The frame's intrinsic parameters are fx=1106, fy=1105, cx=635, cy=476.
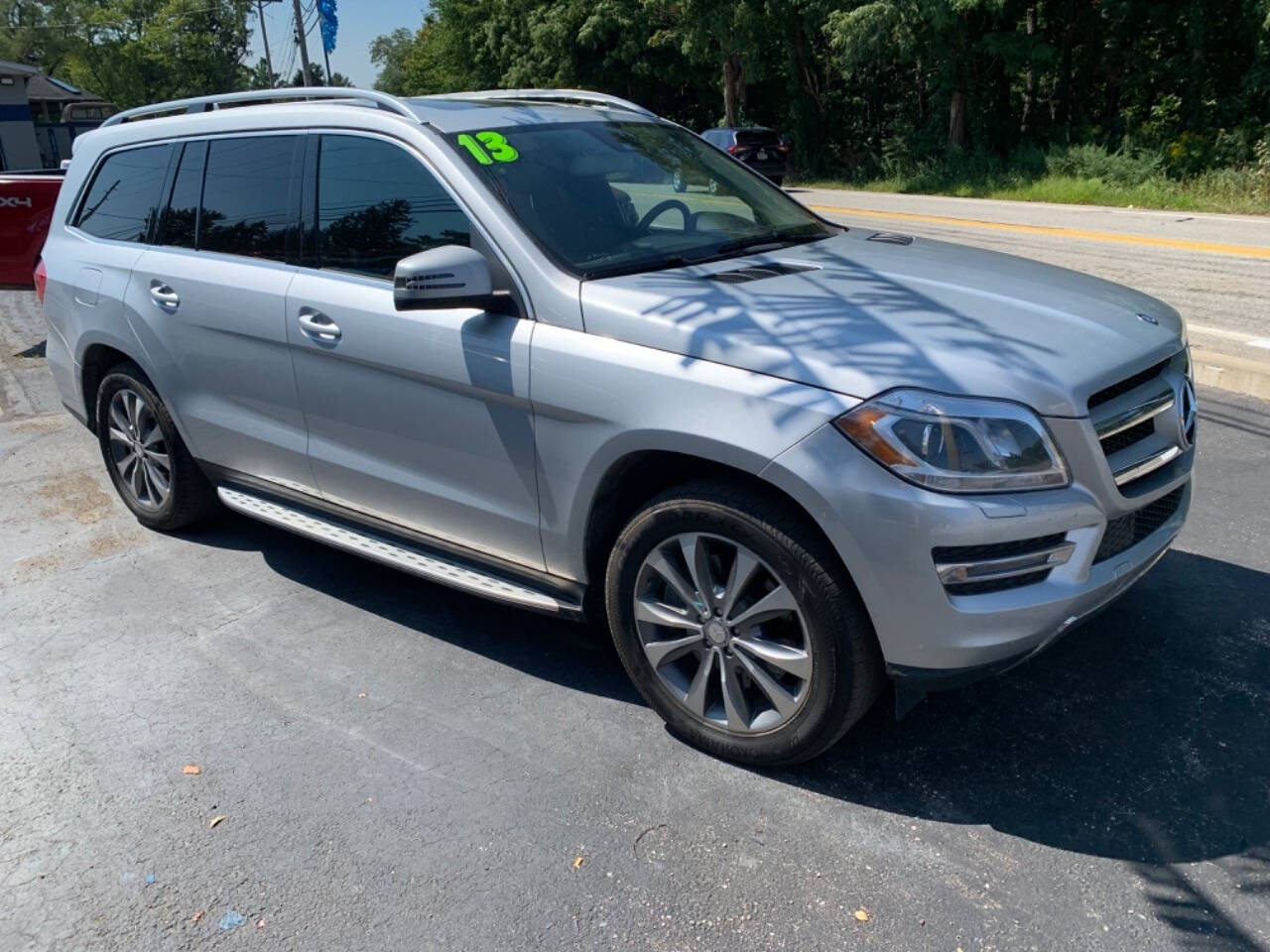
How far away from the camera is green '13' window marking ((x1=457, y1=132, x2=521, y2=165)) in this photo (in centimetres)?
375

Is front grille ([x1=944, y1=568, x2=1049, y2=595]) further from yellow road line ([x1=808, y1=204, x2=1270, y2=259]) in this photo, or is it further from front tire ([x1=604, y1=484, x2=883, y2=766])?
yellow road line ([x1=808, y1=204, x2=1270, y2=259])

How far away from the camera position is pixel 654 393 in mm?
3080

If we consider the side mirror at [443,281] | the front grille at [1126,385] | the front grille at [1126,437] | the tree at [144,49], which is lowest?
the front grille at [1126,437]

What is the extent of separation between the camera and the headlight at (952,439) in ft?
8.96

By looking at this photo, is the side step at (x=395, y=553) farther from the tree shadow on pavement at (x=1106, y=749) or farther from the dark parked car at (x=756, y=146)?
the dark parked car at (x=756, y=146)

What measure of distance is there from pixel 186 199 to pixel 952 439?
3.55m

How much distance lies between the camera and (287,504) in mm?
4469

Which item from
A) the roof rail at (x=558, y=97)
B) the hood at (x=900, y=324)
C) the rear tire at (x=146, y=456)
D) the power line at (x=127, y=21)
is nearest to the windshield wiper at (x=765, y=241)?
the hood at (x=900, y=324)

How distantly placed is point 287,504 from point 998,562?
9.44 feet

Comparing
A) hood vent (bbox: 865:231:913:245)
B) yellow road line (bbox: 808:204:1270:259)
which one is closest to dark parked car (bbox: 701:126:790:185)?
yellow road line (bbox: 808:204:1270:259)

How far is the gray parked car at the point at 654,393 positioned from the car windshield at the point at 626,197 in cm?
2

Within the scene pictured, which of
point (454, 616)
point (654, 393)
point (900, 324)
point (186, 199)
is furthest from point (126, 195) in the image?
point (900, 324)

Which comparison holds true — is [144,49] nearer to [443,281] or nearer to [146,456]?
[146,456]

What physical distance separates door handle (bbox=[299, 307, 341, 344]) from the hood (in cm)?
108
